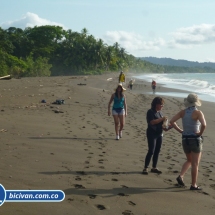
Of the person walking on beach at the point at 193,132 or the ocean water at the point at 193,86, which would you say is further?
the ocean water at the point at 193,86

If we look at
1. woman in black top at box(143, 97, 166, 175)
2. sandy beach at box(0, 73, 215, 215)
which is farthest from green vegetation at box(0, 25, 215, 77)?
woman in black top at box(143, 97, 166, 175)

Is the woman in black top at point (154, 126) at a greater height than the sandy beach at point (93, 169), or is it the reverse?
the woman in black top at point (154, 126)

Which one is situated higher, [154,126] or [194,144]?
[154,126]

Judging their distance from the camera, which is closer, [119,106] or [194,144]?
[194,144]

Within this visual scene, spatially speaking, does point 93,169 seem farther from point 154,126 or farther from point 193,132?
point 193,132

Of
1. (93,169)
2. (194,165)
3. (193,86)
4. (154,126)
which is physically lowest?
(93,169)

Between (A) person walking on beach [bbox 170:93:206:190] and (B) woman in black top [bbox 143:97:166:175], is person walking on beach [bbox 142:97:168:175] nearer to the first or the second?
(B) woman in black top [bbox 143:97:166:175]

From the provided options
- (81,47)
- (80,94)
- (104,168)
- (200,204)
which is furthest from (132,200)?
(81,47)

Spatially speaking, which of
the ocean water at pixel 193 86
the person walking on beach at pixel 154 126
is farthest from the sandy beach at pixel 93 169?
the ocean water at pixel 193 86

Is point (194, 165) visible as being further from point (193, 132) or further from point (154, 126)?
point (154, 126)

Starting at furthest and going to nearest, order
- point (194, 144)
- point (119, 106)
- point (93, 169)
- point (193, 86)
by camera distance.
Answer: point (193, 86)
point (119, 106)
point (93, 169)
point (194, 144)

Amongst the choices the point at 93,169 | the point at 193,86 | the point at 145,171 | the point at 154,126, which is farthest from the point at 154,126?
the point at 193,86

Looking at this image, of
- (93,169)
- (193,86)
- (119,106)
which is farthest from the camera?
(193,86)

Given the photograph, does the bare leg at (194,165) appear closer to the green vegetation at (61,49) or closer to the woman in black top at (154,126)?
the woman in black top at (154,126)
